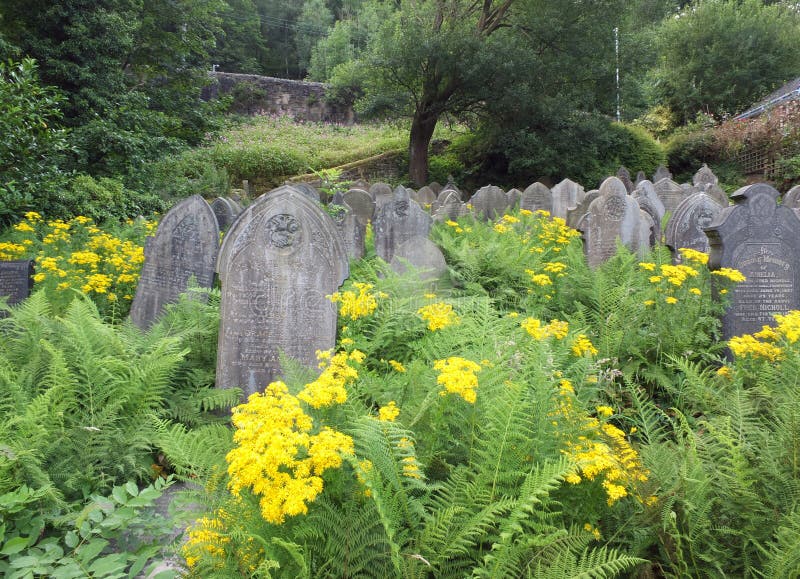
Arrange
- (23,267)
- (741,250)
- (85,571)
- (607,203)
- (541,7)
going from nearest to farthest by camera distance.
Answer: (85,571) → (741,250) → (23,267) → (607,203) → (541,7)

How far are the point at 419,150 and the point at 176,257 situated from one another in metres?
14.4

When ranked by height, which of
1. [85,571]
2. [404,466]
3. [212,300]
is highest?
[212,300]

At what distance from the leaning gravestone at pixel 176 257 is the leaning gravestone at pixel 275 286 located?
1.69 metres

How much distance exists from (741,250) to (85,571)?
547cm

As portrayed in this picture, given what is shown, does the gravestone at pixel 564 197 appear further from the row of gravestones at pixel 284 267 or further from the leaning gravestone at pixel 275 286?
the leaning gravestone at pixel 275 286

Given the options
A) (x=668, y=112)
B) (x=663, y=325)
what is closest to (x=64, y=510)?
(x=663, y=325)

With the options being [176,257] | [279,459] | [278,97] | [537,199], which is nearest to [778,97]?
[537,199]

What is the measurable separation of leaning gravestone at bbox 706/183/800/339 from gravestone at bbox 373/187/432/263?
4.13m

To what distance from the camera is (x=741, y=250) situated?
4934mm

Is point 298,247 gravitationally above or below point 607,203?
below

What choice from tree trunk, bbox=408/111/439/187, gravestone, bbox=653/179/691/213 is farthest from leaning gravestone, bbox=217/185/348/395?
tree trunk, bbox=408/111/439/187

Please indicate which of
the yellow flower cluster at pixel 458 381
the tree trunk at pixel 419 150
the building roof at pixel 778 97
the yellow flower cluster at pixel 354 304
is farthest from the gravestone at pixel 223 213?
the building roof at pixel 778 97

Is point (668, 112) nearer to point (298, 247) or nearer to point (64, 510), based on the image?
point (298, 247)

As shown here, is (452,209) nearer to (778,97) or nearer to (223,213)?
(223,213)
